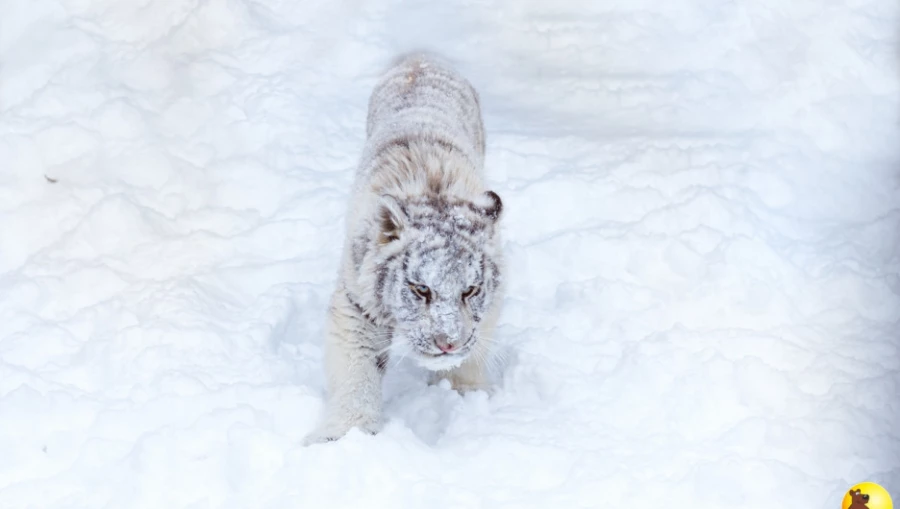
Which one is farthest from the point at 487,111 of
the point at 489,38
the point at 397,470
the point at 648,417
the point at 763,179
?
the point at 397,470

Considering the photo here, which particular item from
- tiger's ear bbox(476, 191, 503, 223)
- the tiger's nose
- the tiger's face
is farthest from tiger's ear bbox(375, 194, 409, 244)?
the tiger's nose

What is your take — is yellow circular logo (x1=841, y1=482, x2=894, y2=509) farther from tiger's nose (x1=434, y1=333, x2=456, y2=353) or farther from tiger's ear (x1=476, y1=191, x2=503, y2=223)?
tiger's ear (x1=476, y1=191, x2=503, y2=223)

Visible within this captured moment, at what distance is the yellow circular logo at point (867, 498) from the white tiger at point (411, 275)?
1640mm

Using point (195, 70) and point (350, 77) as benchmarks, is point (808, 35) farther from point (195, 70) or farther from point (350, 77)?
point (195, 70)

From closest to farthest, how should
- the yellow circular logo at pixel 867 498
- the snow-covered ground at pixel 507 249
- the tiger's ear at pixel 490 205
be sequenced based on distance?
1. the yellow circular logo at pixel 867 498
2. the snow-covered ground at pixel 507 249
3. the tiger's ear at pixel 490 205

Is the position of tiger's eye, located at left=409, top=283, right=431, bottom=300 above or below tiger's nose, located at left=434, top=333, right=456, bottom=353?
above

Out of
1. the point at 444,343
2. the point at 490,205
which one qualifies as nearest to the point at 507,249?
the point at 490,205

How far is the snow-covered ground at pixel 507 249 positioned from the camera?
11.9 ft

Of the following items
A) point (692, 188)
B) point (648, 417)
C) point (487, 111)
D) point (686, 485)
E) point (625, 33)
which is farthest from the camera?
point (625, 33)

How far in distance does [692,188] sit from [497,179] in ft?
4.46

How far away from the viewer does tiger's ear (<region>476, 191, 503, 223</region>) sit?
398cm

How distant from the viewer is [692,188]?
229 inches

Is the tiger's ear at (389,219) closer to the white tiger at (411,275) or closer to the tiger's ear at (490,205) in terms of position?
the white tiger at (411,275)

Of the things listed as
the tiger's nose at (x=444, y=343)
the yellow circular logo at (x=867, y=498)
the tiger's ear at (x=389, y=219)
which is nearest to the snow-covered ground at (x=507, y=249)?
the yellow circular logo at (x=867, y=498)
